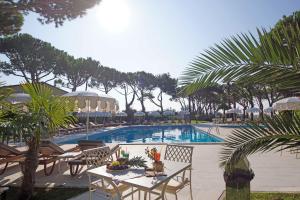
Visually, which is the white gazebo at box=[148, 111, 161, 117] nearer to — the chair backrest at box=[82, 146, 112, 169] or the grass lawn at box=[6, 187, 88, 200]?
the grass lawn at box=[6, 187, 88, 200]

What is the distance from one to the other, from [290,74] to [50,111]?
3680 mm

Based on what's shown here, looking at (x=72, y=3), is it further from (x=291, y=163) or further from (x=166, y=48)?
(x=291, y=163)

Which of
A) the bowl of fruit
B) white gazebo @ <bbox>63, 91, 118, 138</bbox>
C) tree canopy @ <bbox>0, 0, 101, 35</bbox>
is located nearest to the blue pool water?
white gazebo @ <bbox>63, 91, 118, 138</bbox>

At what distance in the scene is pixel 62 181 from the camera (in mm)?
6578

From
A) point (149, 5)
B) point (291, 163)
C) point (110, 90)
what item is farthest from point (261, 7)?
point (110, 90)

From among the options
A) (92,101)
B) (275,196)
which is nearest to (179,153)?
(275,196)

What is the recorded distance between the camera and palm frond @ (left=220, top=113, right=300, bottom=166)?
8.57 feet

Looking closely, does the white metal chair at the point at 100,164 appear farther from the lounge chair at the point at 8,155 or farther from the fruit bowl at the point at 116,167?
the lounge chair at the point at 8,155

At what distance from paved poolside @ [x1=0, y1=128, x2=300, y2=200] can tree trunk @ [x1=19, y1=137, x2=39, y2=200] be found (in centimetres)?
88

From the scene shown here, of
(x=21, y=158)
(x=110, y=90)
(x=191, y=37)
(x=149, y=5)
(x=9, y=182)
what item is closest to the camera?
(x=9, y=182)

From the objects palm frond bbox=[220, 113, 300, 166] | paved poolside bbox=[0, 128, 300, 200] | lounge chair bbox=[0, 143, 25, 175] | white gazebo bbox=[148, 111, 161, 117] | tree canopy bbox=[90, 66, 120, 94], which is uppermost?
tree canopy bbox=[90, 66, 120, 94]

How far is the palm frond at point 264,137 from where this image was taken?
2613 mm

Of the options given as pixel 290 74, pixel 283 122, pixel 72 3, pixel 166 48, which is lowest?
pixel 283 122

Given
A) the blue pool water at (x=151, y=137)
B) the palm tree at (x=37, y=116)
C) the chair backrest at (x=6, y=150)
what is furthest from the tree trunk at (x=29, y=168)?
the blue pool water at (x=151, y=137)
